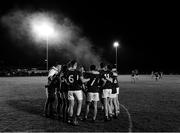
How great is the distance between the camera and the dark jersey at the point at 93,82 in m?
8.99

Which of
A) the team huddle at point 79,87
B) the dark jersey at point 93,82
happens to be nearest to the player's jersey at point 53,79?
the team huddle at point 79,87

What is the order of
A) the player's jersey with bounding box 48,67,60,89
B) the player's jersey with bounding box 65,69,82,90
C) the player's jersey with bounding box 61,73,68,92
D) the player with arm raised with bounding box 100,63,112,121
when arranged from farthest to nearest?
the player's jersey with bounding box 48,67,60,89 < the player with arm raised with bounding box 100,63,112,121 < the player's jersey with bounding box 61,73,68,92 < the player's jersey with bounding box 65,69,82,90

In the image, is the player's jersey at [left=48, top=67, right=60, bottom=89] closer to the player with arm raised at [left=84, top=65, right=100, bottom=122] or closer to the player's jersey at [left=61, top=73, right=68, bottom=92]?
the player's jersey at [left=61, top=73, right=68, bottom=92]

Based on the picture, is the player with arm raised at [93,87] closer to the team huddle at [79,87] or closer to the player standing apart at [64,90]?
the team huddle at [79,87]

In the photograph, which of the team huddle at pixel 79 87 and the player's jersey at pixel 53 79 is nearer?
the team huddle at pixel 79 87

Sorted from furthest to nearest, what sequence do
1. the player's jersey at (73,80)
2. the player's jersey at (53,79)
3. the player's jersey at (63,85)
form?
the player's jersey at (53,79), the player's jersey at (63,85), the player's jersey at (73,80)

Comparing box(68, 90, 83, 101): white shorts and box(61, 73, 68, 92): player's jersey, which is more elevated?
box(61, 73, 68, 92): player's jersey

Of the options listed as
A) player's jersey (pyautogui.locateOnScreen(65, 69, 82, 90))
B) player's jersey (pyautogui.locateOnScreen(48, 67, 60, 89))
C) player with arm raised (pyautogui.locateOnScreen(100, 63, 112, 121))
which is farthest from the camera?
player's jersey (pyautogui.locateOnScreen(48, 67, 60, 89))

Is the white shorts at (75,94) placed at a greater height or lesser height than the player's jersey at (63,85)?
lesser

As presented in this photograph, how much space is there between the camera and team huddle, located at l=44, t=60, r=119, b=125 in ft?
28.8

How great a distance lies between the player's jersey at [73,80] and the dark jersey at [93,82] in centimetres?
42

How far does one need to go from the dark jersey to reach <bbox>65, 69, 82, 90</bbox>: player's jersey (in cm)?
42

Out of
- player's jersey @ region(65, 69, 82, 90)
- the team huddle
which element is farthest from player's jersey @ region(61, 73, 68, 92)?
player's jersey @ region(65, 69, 82, 90)

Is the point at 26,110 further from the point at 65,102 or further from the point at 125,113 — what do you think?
the point at 125,113
